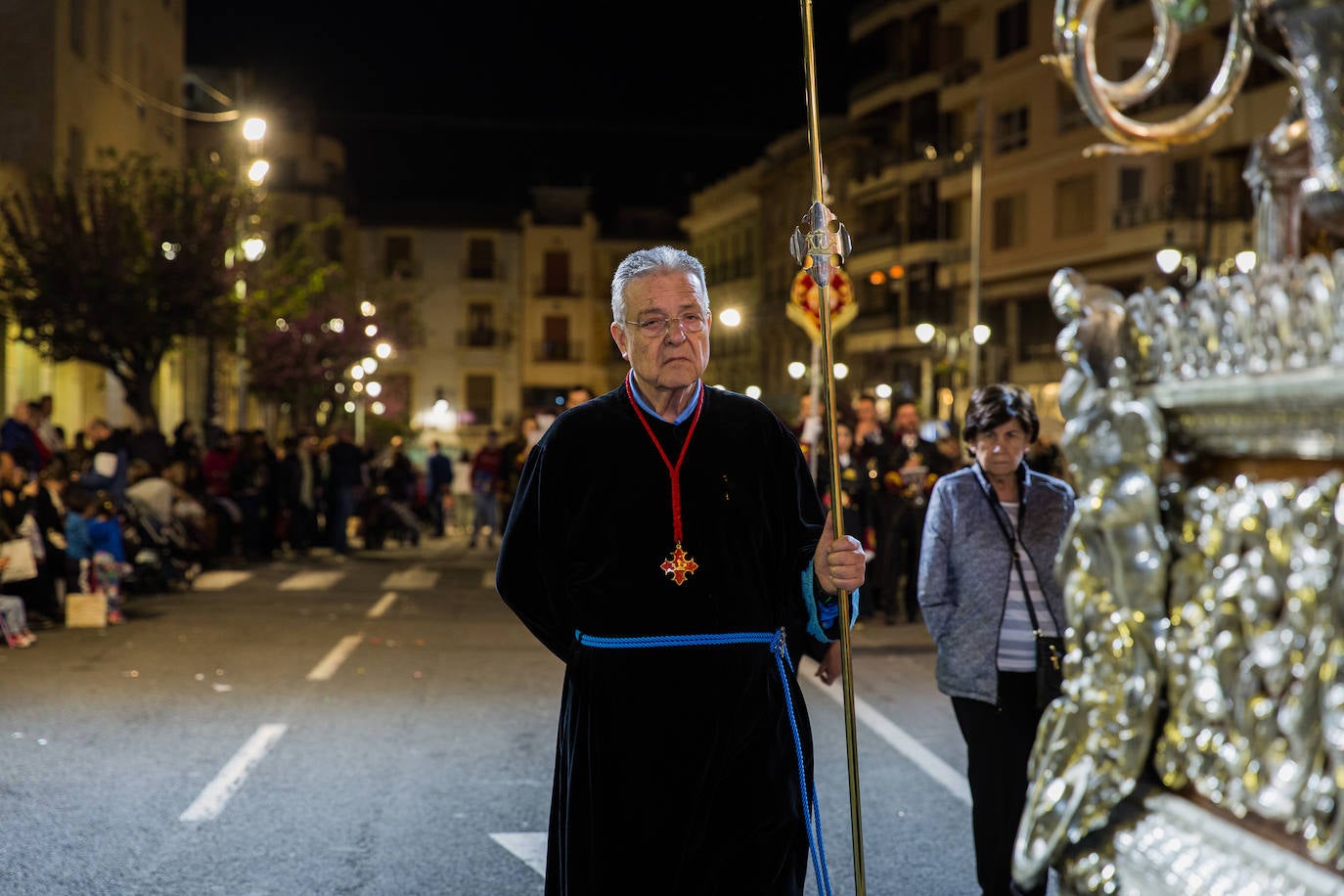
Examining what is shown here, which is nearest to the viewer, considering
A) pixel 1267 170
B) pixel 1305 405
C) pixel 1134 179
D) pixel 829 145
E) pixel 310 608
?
pixel 1305 405

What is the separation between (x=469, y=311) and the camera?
3834 inches

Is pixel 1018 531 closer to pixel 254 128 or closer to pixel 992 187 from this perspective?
pixel 254 128

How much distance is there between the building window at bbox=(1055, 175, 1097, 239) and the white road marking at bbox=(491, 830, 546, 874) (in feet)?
136

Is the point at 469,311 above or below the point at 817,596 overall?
above

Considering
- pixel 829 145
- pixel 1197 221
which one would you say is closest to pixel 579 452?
pixel 1197 221

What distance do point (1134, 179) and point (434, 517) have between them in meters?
21.0

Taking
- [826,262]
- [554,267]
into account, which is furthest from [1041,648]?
[554,267]

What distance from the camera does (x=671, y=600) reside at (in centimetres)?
424

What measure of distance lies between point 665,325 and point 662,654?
2.66ft

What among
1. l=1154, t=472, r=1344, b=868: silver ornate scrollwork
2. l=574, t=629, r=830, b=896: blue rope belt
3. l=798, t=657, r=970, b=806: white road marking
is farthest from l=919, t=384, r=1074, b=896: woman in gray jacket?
l=1154, t=472, r=1344, b=868: silver ornate scrollwork

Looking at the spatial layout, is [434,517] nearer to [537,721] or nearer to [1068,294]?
[537,721]

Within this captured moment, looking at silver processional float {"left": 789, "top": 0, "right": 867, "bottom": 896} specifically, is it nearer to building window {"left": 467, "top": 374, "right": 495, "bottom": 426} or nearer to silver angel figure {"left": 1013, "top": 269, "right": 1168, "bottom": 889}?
silver angel figure {"left": 1013, "top": 269, "right": 1168, "bottom": 889}

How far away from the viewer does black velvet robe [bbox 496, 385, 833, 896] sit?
4.17 m

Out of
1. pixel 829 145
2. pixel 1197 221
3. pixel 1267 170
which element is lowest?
pixel 1267 170
